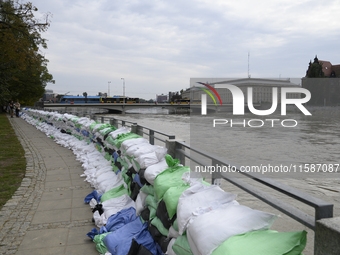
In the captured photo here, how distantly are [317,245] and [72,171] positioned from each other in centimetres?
633

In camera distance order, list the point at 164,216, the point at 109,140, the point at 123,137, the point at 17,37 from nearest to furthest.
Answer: the point at 164,216
the point at 123,137
the point at 109,140
the point at 17,37

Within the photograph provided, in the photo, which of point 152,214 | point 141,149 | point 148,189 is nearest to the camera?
point 152,214

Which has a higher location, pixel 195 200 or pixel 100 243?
pixel 195 200

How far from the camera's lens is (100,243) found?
337 cm

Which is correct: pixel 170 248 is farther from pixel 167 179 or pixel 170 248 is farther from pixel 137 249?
pixel 167 179

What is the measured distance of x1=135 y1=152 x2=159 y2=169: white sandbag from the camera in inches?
146

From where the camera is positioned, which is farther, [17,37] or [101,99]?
[101,99]

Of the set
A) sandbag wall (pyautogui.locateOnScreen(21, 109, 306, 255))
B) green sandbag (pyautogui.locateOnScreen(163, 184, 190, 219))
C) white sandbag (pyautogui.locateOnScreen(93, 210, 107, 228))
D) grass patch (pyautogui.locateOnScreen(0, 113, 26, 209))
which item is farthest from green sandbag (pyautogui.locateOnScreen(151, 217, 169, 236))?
grass patch (pyautogui.locateOnScreen(0, 113, 26, 209))

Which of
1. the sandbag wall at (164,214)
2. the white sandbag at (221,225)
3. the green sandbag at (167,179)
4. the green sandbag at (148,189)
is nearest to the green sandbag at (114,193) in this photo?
the sandbag wall at (164,214)

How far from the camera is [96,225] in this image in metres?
4.05

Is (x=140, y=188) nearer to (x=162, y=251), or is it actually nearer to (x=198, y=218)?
(x=162, y=251)

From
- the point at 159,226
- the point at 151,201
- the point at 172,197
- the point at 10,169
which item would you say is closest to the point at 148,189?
the point at 151,201

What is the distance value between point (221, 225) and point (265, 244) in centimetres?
31

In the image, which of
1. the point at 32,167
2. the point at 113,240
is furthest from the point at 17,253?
the point at 32,167
